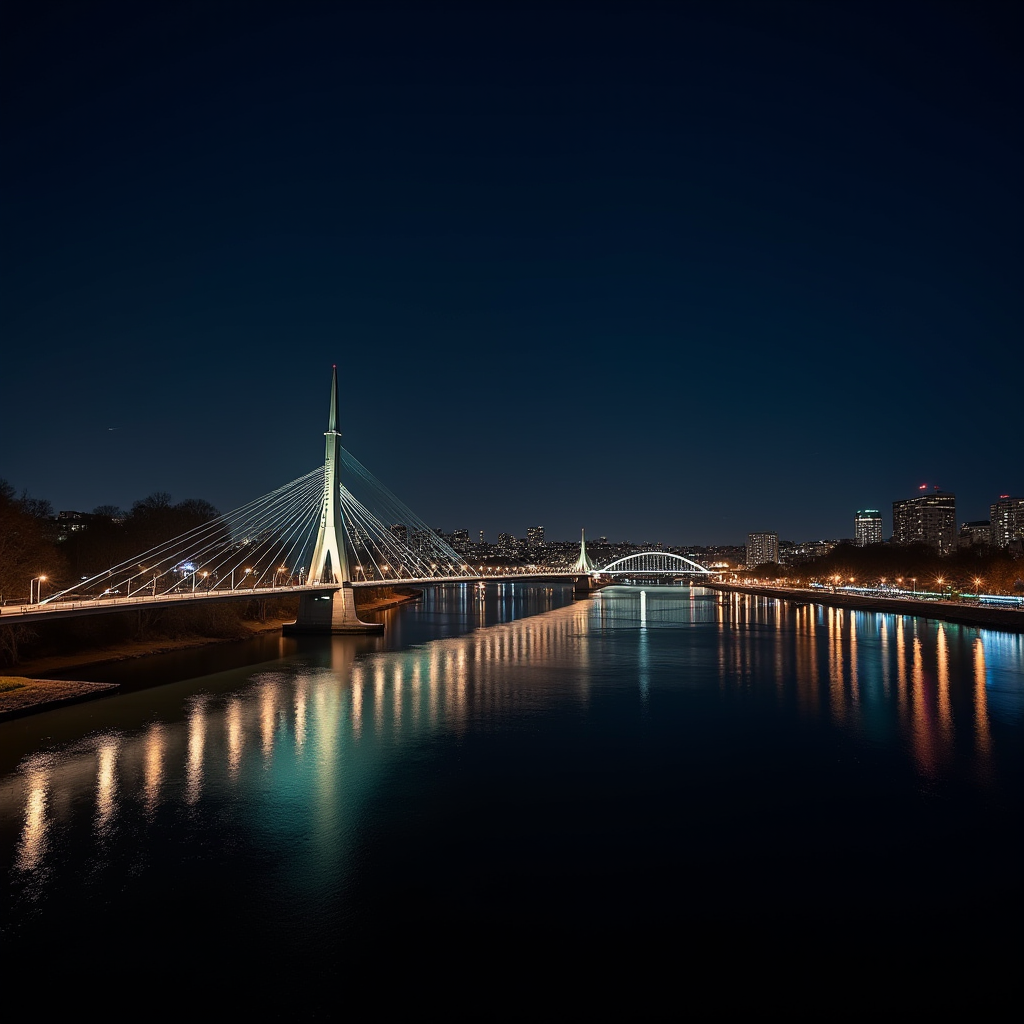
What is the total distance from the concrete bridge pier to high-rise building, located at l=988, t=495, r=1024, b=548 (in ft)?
396

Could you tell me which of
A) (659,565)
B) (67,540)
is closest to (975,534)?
(659,565)

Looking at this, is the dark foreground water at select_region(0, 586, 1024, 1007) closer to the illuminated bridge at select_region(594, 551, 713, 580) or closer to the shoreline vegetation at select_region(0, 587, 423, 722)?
the shoreline vegetation at select_region(0, 587, 423, 722)

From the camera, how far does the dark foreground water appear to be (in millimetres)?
7055

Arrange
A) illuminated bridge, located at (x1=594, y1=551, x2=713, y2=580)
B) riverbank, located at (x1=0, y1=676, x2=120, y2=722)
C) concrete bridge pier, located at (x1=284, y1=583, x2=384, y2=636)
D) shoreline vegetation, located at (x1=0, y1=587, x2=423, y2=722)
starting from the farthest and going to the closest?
Result: 1. illuminated bridge, located at (x1=594, y1=551, x2=713, y2=580)
2. concrete bridge pier, located at (x1=284, y1=583, x2=384, y2=636)
3. shoreline vegetation, located at (x1=0, y1=587, x2=423, y2=722)
4. riverbank, located at (x1=0, y1=676, x2=120, y2=722)

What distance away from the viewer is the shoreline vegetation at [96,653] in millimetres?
18859

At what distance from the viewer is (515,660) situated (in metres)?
30.1

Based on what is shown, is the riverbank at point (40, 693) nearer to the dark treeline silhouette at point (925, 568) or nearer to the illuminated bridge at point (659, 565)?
the dark treeline silhouette at point (925, 568)

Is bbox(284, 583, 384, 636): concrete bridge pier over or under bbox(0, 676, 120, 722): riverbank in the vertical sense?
over

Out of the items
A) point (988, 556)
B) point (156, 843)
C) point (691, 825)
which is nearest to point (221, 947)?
point (156, 843)

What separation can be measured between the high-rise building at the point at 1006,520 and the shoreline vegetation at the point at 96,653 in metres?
125

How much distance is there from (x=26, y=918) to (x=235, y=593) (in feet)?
75.2

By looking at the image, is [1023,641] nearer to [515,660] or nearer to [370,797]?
[515,660]

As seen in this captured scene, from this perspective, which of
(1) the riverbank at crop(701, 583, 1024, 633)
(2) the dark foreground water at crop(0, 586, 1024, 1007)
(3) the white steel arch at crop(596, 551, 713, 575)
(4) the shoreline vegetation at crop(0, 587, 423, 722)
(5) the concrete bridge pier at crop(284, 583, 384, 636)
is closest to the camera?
(2) the dark foreground water at crop(0, 586, 1024, 1007)

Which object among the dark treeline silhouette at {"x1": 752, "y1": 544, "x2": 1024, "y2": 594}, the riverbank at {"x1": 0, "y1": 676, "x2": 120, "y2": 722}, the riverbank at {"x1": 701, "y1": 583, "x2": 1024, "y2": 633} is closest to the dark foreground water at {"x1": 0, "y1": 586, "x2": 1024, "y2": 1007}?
the riverbank at {"x1": 0, "y1": 676, "x2": 120, "y2": 722}
